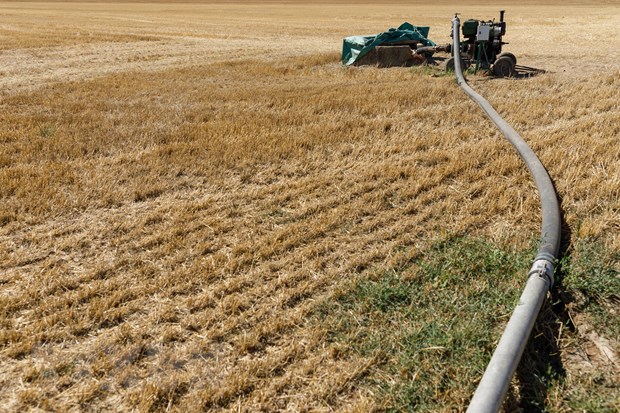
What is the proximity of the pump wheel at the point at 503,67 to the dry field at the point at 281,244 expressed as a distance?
7.37 feet

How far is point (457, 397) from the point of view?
115 inches

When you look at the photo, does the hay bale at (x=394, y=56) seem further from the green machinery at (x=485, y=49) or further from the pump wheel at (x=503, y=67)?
the pump wheel at (x=503, y=67)

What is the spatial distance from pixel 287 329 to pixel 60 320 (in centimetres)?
143

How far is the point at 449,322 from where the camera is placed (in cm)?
350

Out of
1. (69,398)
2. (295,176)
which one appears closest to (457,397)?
(69,398)

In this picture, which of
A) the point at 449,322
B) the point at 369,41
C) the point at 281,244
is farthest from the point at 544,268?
the point at 369,41

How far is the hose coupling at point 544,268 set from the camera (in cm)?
355

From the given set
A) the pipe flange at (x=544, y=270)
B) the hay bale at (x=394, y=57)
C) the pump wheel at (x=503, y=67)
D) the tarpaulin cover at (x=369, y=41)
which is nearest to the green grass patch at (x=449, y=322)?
the pipe flange at (x=544, y=270)

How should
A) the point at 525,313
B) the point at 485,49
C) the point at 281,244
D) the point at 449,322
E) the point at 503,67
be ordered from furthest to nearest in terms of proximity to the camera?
the point at 485,49, the point at 503,67, the point at 281,244, the point at 449,322, the point at 525,313

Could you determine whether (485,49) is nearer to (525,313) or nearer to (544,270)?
(544,270)

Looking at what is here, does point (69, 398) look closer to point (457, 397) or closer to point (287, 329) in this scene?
point (287, 329)

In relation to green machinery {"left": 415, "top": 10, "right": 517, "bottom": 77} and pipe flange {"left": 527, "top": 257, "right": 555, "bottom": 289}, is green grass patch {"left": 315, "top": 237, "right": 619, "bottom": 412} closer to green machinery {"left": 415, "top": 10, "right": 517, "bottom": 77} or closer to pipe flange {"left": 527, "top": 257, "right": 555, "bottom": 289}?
pipe flange {"left": 527, "top": 257, "right": 555, "bottom": 289}

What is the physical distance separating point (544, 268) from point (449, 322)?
0.71 metres

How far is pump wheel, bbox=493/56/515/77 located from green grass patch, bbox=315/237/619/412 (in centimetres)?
803
